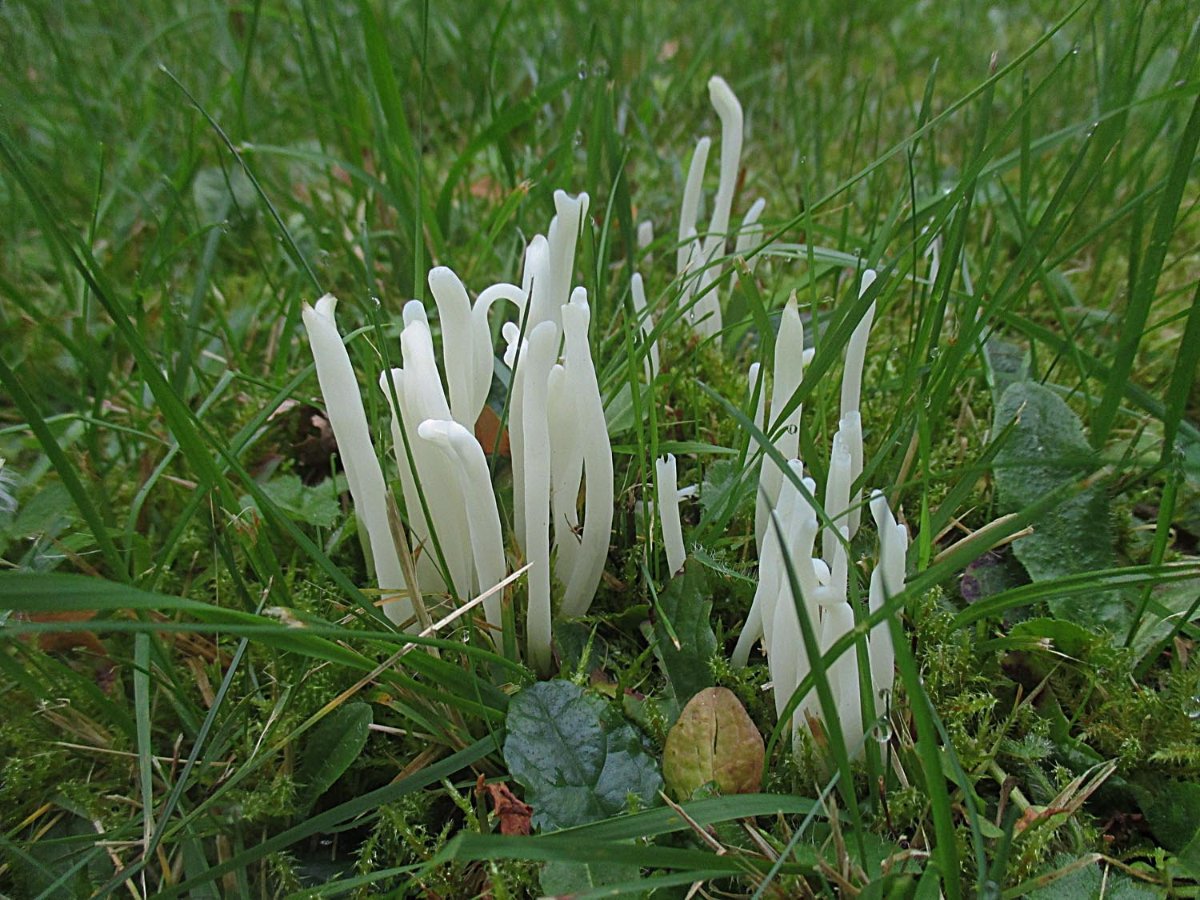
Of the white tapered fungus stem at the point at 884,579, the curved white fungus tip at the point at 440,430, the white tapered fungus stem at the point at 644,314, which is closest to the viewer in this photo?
the white tapered fungus stem at the point at 884,579

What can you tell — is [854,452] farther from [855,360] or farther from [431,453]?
[431,453]

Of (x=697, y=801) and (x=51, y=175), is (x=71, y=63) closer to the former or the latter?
(x=51, y=175)

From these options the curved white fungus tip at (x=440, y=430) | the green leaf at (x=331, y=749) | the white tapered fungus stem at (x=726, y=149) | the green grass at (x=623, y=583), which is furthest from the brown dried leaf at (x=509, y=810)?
the white tapered fungus stem at (x=726, y=149)

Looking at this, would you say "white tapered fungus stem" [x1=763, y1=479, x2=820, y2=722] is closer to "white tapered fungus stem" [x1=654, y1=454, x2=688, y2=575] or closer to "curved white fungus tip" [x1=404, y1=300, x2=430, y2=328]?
"white tapered fungus stem" [x1=654, y1=454, x2=688, y2=575]

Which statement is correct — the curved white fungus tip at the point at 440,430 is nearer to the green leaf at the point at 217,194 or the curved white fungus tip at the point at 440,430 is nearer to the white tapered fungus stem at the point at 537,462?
the white tapered fungus stem at the point at 537,462

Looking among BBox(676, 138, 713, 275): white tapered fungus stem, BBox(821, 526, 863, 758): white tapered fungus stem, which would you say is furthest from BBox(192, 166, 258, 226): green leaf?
BBox(821, 526, 863, 758): white tapered fungus stem
